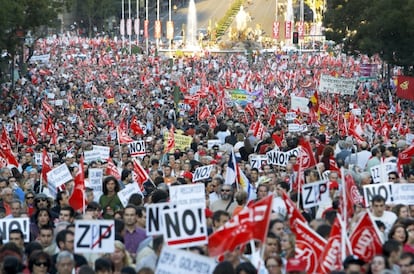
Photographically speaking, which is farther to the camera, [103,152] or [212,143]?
[212,143]

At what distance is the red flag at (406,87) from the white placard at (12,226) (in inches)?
1309

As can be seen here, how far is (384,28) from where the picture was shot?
5281 centimetres

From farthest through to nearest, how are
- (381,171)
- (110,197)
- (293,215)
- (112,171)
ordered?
(112,171)
(381,171)
(110,197)
(293,215)

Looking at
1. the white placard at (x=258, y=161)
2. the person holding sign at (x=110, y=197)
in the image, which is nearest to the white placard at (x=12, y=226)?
the person holding sign at (x=110, y=197)

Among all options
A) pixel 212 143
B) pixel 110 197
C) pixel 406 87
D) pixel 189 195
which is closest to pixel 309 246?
pixel 189 195

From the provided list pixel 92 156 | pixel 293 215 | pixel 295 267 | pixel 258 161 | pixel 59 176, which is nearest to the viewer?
pixel 295 267

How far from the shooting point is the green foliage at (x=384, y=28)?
5181cm

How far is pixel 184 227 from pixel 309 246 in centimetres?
116

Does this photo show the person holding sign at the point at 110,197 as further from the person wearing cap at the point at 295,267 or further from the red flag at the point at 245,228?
the person wearing cap at the point at 295,267

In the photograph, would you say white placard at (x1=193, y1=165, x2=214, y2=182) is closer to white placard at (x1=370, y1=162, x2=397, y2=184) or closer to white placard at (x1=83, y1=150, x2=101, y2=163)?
white placard at (x1=370, y1=162, x2=397, y2=184)

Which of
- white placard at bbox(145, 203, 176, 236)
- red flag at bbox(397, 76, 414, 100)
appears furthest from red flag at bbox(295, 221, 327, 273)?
red flag at bbox(397, 76, 414, 100)

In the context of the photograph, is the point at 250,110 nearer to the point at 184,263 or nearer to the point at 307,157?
the point at 307,157

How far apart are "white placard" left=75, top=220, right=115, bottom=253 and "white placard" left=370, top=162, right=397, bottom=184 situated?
6204 mm

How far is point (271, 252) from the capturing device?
12195mm
